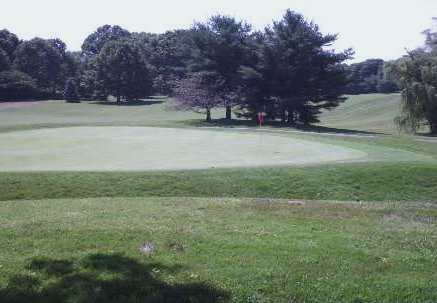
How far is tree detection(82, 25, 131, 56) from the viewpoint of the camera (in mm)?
176500

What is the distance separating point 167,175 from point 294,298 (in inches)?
468

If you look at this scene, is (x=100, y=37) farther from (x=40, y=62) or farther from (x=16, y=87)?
(x=16, y=87)

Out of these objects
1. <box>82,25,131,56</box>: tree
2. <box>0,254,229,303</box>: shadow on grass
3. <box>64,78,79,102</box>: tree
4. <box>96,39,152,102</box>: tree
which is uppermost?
<box>82,25,131,56</box>: tree

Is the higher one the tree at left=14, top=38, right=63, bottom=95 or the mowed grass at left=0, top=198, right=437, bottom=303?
the tree at left=14, top=38, right=63, bottom=95

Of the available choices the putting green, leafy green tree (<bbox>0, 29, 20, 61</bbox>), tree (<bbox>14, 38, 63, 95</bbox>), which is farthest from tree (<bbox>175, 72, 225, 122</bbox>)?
leafy green tree (<bbox>0, 29, 20, 61</bbox>)

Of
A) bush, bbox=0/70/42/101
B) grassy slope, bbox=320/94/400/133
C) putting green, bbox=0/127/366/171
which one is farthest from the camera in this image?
bush, bbox=0/70/42/101

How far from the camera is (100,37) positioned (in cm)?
18075

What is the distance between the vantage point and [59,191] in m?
17.3

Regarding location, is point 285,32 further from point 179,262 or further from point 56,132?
point 179,262

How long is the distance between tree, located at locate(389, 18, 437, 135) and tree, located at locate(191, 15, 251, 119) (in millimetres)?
15437

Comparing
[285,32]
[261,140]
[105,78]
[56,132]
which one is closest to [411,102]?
[285,32]

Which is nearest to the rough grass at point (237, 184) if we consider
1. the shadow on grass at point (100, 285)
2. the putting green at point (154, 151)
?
the putting green at point (154, 151)

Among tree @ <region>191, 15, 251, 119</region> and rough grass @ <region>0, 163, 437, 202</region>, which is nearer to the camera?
rough grass @ <region>0, 163, 437, 202</region>

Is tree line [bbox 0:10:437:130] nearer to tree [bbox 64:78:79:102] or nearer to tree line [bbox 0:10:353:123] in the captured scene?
tree line [bbox 0:10:353:123]
